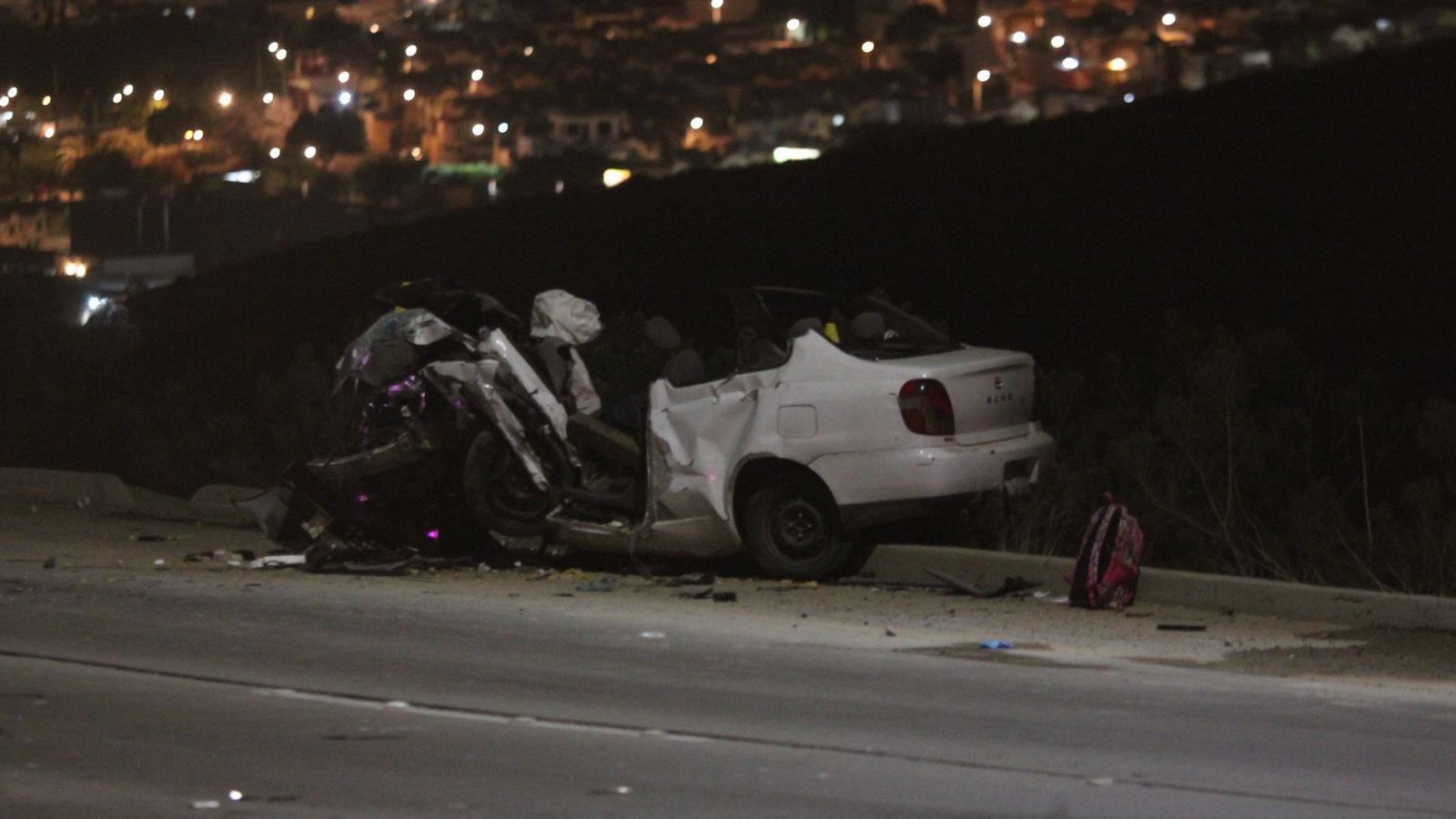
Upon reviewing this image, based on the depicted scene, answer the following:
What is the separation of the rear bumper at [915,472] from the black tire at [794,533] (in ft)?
0.99

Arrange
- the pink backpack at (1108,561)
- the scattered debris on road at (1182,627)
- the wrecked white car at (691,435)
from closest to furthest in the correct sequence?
the scattered debris on road at (1182,627), the pink backpack at (1108,561), the wrecked white car at (691,435)

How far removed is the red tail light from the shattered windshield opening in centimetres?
57

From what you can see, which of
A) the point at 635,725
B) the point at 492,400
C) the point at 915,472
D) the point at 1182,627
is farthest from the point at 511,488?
the point at 635,725

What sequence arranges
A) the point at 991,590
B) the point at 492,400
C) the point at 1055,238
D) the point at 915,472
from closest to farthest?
the point at 915,472 → the point at 991,590 → the point at 492,400 → the point at 1055,238

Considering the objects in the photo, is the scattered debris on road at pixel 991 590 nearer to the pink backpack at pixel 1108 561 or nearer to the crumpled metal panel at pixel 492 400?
the pink backpack at pixel 1108 561

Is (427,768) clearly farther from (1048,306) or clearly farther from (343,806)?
(1048,306)

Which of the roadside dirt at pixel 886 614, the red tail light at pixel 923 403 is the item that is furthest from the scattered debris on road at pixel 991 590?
the red tail light at pixel 923 403

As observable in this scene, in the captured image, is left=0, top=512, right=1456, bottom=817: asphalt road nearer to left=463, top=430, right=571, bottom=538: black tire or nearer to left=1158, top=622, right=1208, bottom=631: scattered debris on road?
left=1158, top=622, right=1208, bottom=631: scattered debris on road

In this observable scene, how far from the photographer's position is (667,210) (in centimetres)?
4422

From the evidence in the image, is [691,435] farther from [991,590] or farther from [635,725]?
[635,725]

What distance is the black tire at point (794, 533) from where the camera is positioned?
12039 millimetres

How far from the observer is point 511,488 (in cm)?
1273

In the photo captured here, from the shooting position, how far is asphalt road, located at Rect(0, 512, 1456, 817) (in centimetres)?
695

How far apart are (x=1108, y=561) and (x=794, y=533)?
1898 mm
